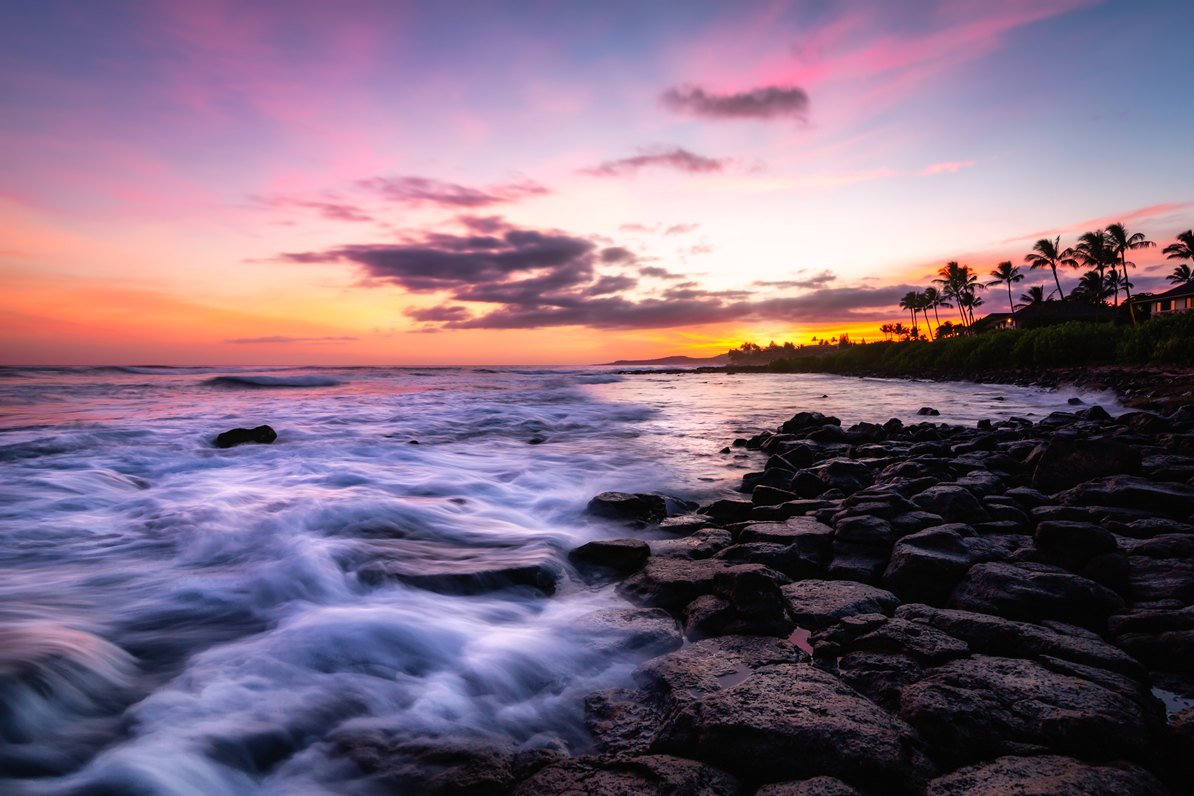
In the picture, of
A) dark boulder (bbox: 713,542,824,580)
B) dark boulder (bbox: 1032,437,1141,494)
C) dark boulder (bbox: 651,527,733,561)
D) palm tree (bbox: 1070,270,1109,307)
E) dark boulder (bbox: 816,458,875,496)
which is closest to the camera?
dark boulder (bbox: 713,542,824,580)

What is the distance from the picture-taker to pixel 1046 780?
173 centimetres

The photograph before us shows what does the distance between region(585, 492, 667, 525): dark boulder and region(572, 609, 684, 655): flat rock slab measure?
2257 mm

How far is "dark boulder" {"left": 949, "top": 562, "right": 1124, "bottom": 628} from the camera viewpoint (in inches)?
118

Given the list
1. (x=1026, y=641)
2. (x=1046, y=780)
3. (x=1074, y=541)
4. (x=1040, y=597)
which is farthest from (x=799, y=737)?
(x=1074, y=541)

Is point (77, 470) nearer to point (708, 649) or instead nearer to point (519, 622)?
point (519, 622)

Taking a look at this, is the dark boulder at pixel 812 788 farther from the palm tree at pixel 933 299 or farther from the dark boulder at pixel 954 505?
the palm tree at pixel 933 299

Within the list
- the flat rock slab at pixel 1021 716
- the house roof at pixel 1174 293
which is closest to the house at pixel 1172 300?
the house roof at pixel 1174 293

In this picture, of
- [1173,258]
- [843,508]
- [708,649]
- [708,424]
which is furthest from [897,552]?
[1173,258]

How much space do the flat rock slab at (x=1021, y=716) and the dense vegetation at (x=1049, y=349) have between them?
23943mm

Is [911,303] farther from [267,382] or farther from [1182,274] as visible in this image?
[267,382]

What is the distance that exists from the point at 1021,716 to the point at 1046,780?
1.28ft

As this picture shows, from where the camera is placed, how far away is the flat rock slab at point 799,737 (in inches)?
73.9

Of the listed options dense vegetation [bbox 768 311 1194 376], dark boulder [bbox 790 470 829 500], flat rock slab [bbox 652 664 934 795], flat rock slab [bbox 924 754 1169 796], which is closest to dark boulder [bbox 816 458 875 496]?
dark boulder [bbox 790 470 829 500]

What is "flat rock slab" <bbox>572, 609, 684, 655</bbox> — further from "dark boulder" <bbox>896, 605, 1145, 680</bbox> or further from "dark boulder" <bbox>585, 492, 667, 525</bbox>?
"dark boulder" <bbox>585, 492, 667, 525</bbox>
